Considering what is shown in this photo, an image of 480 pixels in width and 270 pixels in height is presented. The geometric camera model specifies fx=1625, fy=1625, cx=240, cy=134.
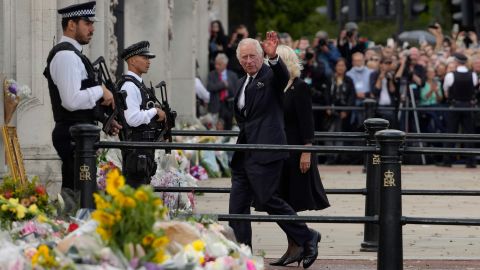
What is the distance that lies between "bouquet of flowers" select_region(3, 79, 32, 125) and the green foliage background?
38149 millimetres

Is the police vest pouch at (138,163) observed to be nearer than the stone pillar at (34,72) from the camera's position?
Yes

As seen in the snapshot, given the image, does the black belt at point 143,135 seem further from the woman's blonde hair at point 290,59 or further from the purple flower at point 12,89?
the purple flower at point 12,89

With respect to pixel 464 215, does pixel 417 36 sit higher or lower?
higher

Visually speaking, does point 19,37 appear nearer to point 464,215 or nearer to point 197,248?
point 464,215

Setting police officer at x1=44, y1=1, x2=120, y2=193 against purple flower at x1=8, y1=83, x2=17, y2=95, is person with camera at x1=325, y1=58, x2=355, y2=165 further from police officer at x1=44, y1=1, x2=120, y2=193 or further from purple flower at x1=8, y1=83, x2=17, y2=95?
police officer at x1=44, y1=1, x2=120, y2=193

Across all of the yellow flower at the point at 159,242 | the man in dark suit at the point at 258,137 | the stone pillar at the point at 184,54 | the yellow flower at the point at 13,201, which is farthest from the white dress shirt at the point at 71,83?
the stone pillar at the point at 184,54

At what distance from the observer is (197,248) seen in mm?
8375

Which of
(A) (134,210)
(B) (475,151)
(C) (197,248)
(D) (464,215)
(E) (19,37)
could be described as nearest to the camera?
(A) (134,210)

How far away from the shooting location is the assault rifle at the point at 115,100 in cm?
1229

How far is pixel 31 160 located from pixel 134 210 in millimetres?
8301

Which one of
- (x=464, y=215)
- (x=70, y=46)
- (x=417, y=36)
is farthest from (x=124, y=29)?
(x=417, y=36)

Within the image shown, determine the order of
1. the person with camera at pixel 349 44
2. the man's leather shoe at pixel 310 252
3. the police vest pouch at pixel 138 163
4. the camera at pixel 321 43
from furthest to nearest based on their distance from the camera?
the person with camera at pixel 349 44 → the camera at pixel 321 43 → the man's leather shoe at pixel 310 252 → the police vest pouch at pixel 138 163

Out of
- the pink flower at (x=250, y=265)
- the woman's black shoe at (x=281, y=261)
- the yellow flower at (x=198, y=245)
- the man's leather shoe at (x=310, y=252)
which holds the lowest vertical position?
the woman's black shoe at (x=281, y=261)

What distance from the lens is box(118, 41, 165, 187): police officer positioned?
510 inches
